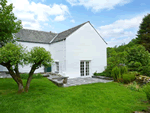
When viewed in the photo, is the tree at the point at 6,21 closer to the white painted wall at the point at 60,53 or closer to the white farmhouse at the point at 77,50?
the white farmhouse at the point at 77,50

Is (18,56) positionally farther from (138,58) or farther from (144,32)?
(144,32)

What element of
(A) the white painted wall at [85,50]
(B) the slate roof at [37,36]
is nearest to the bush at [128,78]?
(A) the white painted wall at [85,50]

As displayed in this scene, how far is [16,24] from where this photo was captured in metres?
10.9

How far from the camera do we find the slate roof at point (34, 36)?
1586 centimetres

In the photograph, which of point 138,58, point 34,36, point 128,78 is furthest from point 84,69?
point 34,36

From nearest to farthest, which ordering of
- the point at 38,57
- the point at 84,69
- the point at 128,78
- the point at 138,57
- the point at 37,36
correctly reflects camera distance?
the point at 38,57 < the point at 128,78 < the point at 138,57 < the point at 84,69 < the point at 37,36

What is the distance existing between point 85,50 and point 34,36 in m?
8.97

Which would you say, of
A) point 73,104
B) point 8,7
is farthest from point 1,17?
point 73,104

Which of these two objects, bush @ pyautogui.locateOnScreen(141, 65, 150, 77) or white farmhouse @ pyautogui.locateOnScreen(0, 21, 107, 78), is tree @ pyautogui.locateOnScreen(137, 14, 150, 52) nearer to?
white farmhouse @ pyautogui.locateOnScreen(0, 21, 107, 78)

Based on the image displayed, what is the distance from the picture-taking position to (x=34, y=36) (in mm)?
17125

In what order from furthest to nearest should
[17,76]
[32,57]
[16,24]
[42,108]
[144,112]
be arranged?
1. [16,24]
2. [17,76]
3. [32,57]
4. [42,108]
5. [144,112]

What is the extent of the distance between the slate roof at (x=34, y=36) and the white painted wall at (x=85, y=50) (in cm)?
594

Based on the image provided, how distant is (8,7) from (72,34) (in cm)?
734

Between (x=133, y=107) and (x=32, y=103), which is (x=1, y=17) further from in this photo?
(x=133, y=107)
